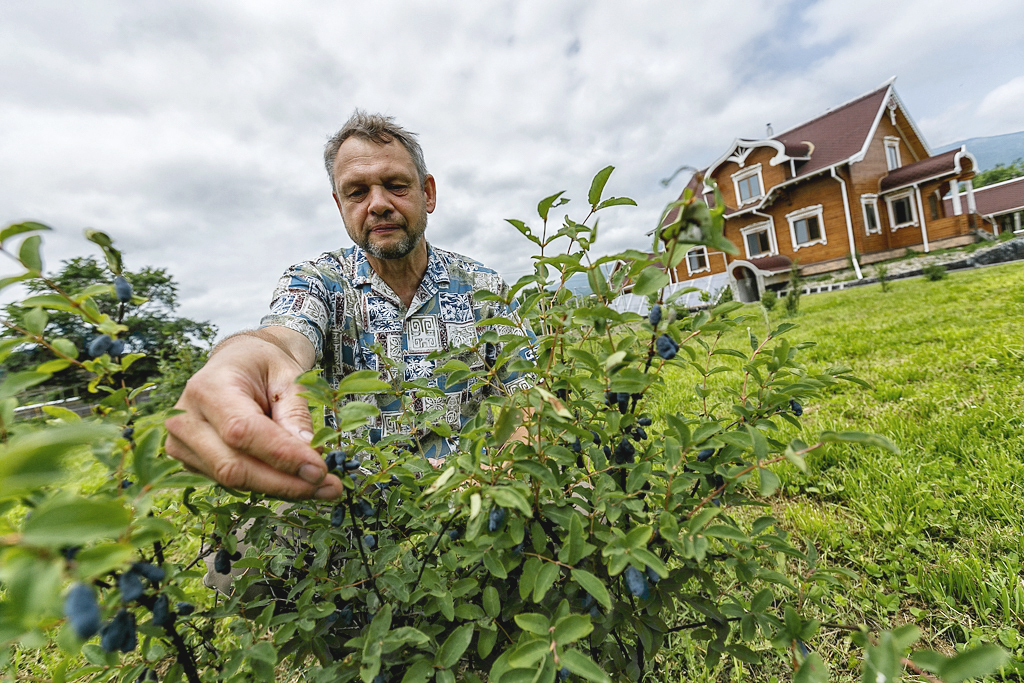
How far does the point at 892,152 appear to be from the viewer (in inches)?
717

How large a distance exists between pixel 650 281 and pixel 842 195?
2006 cm

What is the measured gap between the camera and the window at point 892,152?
1795 centimetres

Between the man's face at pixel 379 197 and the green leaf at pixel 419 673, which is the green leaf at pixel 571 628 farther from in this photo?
the man's face at pixel 379 197

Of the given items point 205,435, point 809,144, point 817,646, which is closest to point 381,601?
point 205,435

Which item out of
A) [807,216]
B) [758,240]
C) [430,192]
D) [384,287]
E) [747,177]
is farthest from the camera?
[758,240]

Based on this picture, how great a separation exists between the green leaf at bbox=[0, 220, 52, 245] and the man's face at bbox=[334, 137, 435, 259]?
1.85 meters

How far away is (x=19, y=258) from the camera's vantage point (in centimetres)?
71

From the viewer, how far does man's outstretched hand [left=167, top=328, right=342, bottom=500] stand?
784 mm

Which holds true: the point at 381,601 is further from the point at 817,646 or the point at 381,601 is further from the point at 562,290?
the point at 817,646

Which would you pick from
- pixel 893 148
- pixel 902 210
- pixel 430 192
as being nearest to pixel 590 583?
pixel 430 192

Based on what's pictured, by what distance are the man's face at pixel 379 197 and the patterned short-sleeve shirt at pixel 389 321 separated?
0.21 m

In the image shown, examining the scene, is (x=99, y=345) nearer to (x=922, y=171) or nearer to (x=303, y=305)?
(x=303, y=305)

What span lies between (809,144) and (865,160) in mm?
2124

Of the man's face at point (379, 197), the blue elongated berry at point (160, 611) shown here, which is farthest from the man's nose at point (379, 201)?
the blue elongated berry at point (160, 611)
